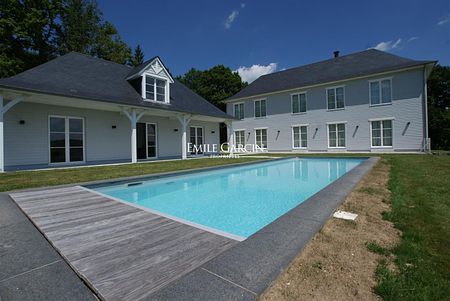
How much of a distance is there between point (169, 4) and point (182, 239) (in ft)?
52.1

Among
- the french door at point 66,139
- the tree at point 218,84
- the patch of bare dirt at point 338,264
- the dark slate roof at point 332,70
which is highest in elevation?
the tree at point 218,84

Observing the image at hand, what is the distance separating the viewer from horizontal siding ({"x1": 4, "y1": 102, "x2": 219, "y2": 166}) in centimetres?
866

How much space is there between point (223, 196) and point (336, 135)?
14494 mm

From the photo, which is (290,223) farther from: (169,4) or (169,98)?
(169,4)

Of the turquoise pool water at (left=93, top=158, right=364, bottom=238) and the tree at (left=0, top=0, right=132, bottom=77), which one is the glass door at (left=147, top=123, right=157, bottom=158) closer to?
the turquoise pool water at (left=93, top=158, right=364, bottom=238)

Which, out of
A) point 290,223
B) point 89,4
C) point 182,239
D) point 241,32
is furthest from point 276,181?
point 89,4

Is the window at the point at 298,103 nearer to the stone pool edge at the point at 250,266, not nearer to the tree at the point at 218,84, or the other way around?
the stone pool edge at the point at 250,266

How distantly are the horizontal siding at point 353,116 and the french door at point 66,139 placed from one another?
14505 mm

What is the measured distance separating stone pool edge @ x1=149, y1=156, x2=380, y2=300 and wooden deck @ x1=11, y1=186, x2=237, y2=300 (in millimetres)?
134

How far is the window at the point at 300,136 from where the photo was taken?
18281 millimetres

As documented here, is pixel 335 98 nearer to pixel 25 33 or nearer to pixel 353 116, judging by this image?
pixel 353 116

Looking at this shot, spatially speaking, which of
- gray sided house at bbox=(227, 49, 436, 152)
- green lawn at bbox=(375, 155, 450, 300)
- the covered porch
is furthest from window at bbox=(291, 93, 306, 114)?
green lawn at bbox=(375, 155, 450, 300)

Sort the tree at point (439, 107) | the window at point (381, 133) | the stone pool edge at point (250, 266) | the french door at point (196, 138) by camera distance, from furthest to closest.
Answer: the tree at point (439, 107)
the french door at point (196, 138)
the window at point (381, 133)
the stone pool edge at point (250, 266)

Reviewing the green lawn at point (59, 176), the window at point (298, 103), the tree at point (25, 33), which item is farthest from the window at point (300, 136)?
the tree at point (25, 33)
